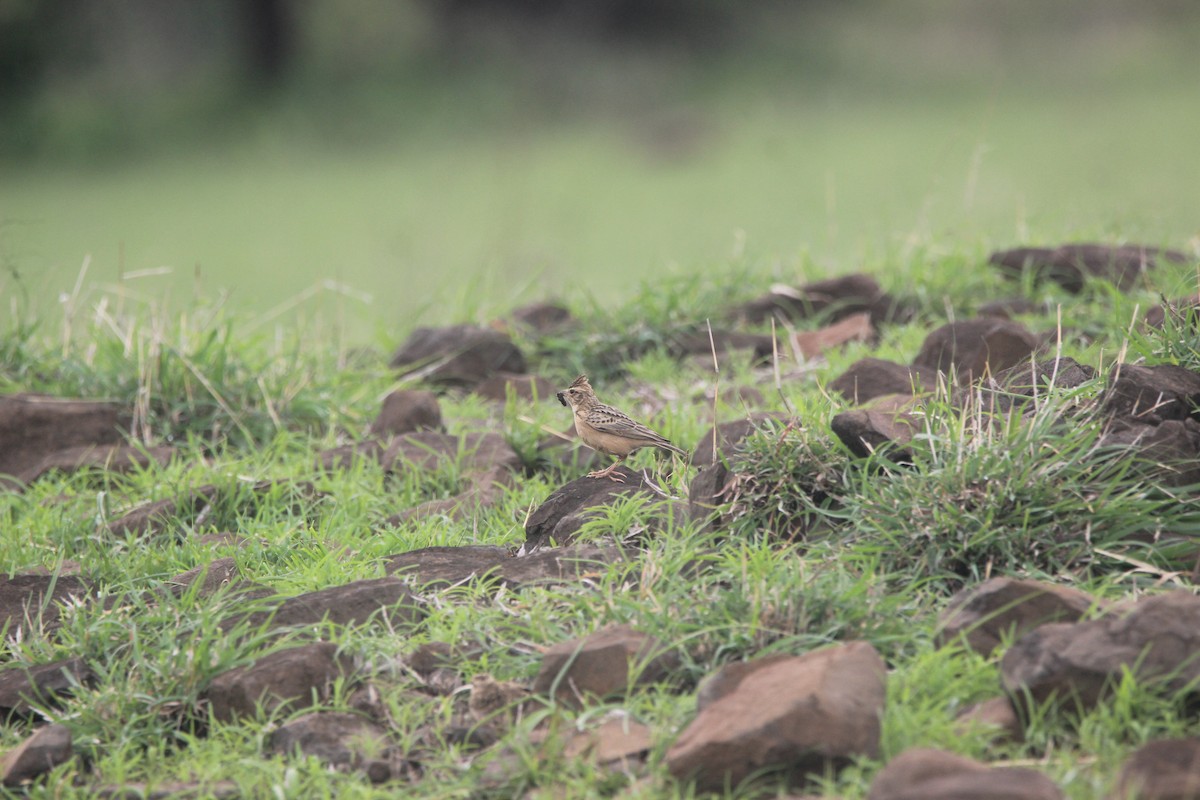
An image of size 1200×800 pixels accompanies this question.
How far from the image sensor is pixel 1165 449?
11.3 ft

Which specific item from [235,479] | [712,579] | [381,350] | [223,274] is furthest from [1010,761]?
[223,274]

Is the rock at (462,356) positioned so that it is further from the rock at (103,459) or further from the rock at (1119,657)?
the rock at (1119,657)

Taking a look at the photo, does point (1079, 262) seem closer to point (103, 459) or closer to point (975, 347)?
point (975, 347)

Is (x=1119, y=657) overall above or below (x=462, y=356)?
above

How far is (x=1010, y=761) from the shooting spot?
2.72m

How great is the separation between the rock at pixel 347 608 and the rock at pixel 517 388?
2.22 meters

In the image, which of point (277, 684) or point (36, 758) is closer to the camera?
point (36, 758)

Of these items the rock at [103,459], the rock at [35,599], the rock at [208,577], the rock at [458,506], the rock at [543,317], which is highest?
the rock at [208,577]

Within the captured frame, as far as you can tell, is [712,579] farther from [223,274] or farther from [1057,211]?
[223,274]

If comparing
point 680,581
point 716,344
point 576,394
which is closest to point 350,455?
point 576,394

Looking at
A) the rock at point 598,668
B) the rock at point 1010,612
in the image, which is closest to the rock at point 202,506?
the rock at point 598,668

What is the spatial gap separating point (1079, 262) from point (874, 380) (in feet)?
6.31

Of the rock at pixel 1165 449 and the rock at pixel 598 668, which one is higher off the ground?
the rock at pixel 1165 449

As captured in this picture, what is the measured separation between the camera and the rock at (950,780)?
2.33 m
